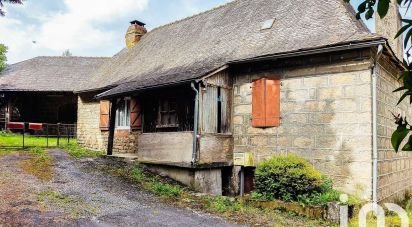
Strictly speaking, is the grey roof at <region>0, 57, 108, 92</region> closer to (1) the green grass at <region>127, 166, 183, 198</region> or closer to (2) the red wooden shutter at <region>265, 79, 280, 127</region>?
(1) the green grass at <region>127, 166, 183, 198</region>

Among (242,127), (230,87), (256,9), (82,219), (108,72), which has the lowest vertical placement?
(82,219)

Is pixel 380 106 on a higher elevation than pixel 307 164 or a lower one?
higher

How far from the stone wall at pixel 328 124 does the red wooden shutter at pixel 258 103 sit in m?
0.22

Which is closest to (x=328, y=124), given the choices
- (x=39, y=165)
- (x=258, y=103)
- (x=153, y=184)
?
(x=258, y=103)

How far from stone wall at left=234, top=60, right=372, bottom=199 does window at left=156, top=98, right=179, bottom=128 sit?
3.16 metres

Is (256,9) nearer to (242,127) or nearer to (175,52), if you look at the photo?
(175,52)

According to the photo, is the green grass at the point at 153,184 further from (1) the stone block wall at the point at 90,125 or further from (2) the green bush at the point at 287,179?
(1) the stone block wall at the point at 90,125

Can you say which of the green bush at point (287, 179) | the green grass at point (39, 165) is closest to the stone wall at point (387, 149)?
the green bush at point (287, 179)

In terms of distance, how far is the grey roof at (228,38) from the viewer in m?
9.87

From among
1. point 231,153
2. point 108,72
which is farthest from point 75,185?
point 108,72

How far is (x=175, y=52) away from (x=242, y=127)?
539 centimetres

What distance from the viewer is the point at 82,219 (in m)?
6.60

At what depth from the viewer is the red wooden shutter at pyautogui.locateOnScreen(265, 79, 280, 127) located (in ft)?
33.5

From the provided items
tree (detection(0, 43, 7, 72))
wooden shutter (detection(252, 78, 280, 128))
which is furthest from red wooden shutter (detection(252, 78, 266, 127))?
tree (detection(0, 43, 7, 72))
